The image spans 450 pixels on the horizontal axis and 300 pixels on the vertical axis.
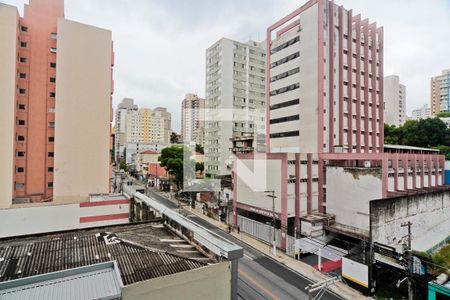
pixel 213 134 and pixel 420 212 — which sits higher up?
pixel 213 134

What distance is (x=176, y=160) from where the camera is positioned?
40.7 m

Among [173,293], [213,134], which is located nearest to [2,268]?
[173,293]

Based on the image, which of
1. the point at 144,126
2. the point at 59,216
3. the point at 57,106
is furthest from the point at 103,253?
the point at 144,126

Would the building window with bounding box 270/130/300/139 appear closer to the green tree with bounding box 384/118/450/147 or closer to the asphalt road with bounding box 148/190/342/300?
the asphalt road with bounding box 148/190/342/300

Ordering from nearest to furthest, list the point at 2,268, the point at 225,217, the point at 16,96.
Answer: the point at 2,268 → the point at 16,96 → the point at 225,217

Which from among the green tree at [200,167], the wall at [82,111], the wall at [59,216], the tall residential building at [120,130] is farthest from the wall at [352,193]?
the tall residential building at [120,130]

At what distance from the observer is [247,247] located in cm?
2148

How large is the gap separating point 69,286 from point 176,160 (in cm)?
3332

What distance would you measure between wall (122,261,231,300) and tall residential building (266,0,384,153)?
23.5 meters

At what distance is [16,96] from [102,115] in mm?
7999

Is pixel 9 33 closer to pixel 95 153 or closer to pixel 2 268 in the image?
pixel 95 153

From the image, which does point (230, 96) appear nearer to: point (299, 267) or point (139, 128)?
point (299, 267)

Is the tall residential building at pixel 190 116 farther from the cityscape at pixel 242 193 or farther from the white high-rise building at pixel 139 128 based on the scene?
the cityscape at pixel 242 193

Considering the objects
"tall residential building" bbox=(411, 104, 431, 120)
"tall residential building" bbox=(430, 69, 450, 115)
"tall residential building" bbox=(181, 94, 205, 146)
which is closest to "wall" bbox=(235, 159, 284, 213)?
"tall residential building" bbox=(181, 94, 205, 146)
